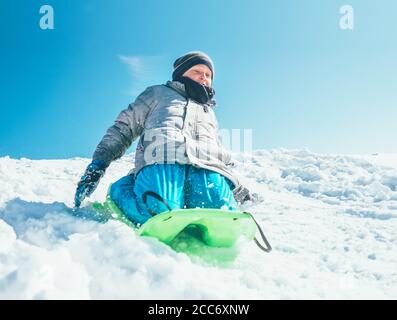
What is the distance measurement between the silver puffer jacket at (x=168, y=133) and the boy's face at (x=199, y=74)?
0.74ft

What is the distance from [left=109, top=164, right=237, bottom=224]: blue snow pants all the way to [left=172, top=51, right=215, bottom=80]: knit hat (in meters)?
1.15

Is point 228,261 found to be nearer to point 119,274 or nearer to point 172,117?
point 119,274

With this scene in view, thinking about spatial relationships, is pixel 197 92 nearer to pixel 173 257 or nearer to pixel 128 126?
pixel 128 126

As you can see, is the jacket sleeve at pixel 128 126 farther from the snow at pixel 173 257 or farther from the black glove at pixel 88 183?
the snow at pixel 173 257

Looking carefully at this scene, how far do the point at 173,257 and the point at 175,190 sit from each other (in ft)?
2.03

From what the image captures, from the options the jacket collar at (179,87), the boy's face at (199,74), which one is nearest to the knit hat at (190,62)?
the boy's face at (199,74)

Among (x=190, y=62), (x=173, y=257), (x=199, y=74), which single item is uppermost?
(x=190, y=62)

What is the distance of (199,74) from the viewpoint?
312 cm

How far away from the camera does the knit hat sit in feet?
10.3

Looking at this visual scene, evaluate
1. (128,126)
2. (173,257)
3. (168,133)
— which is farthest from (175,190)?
(128,126)

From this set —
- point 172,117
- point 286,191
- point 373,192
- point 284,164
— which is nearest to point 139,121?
point 172,117

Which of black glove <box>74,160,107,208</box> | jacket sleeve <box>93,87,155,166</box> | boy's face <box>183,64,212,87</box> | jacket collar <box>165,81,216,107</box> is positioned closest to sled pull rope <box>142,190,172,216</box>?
black glove <box>74,160,107,208</box>
